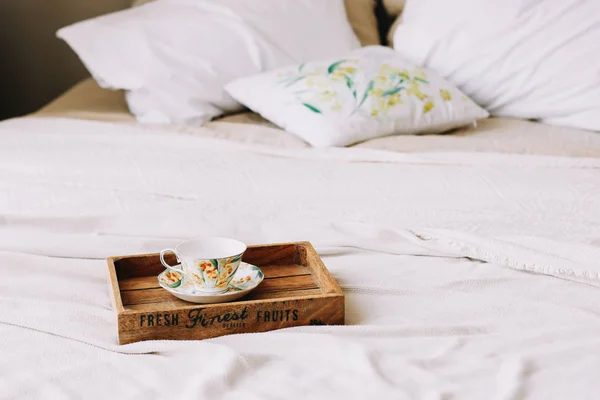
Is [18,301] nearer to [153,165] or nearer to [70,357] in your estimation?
[70,357]

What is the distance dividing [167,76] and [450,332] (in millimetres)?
1121

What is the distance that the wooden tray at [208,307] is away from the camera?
→ 0.85 meters

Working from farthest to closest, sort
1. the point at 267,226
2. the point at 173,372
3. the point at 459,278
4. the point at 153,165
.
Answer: the point at 153,165, the point at 267,226, the point at 459,278, the point at 173,372

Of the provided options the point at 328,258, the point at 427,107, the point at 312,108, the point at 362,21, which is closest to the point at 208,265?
the point at 328,258

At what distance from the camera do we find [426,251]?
3.49 feet

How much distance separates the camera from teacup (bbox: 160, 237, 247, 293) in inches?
35.4

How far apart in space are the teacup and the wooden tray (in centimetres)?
3

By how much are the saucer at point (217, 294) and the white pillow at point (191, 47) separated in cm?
86

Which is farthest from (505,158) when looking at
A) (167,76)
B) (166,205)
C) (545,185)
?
(167,76)

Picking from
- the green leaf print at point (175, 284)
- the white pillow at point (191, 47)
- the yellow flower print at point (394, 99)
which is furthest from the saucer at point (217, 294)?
the white pillow at point (191, 47)

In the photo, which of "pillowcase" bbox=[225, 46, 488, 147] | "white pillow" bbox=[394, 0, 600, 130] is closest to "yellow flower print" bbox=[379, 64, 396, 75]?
"pillowcase" bbox=[225, 46, 488, 147]

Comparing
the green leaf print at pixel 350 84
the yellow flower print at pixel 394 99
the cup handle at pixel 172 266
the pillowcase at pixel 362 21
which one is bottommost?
the cup handle at pixel 172 266

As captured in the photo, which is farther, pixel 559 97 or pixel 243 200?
pixel 559 97

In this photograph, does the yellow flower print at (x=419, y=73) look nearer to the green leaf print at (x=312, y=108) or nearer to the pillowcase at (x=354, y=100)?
the pillowcase at (x=354, y=100)
